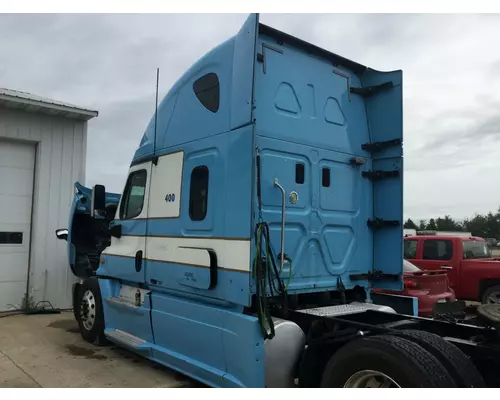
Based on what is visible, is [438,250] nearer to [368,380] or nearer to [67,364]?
[368,380]

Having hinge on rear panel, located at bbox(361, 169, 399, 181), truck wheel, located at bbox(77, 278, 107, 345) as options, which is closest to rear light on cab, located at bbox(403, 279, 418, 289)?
hinge on rear panel, located at bbox(361, 169, 399, 181)

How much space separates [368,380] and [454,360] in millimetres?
620

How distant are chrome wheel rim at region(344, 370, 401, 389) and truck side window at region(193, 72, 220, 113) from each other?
9.31ft

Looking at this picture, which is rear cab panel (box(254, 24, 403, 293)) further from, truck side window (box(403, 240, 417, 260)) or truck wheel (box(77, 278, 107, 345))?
truck side window (box(403, 240, 417, 260))

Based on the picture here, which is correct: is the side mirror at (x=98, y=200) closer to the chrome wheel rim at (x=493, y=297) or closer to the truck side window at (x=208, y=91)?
the truck side window at (x=208, y=91)

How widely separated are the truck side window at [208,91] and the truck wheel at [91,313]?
340 cm

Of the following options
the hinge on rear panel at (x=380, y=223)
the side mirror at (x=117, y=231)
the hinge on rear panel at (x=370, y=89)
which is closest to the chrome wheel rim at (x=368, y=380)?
the hinge on rear panel at (x=380, y=223)

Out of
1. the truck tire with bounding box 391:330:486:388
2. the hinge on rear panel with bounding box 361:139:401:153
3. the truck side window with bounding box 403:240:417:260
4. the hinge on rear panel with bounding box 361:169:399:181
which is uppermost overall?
the hinge on rear panel with bounding box 361:139:401:153

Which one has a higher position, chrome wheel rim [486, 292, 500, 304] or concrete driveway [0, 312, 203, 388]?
chrome wheel rim [486, 292, 500, 304]

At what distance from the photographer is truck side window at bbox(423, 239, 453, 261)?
10711mm

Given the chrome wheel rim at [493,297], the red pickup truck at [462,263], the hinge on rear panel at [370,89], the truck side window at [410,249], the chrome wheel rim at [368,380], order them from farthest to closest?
the truck side window at [410,249], the red pickup truck at [462,263], the chrome wheel rim at [493,297], the hinge on rear panel at [370,89], the chrome wheel rim at [368,380]

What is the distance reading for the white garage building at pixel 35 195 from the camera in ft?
30.5

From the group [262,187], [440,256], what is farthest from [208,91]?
[440,256]

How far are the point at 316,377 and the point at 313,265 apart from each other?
1.27 metres
